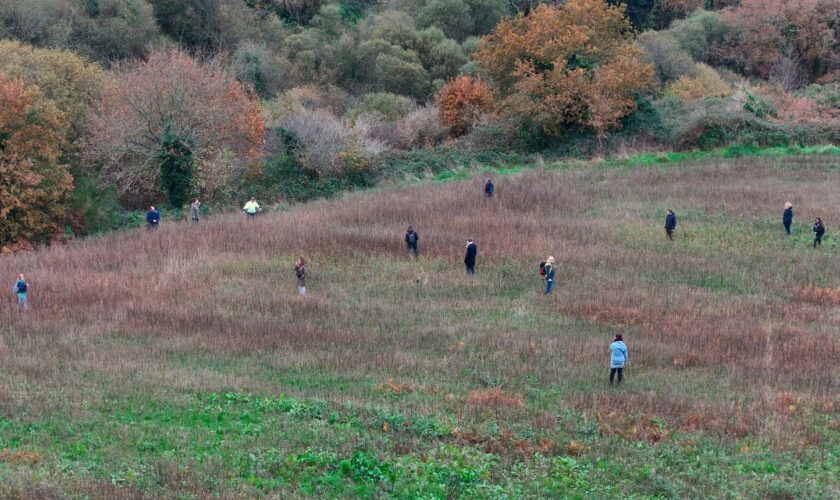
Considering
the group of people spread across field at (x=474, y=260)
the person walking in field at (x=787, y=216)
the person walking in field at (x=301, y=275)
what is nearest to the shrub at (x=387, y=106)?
the group of people spread across field at (x=474, y=260)

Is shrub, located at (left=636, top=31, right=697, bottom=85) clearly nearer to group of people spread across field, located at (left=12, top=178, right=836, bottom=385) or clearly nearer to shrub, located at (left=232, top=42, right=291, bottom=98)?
shrub, located at (left=232, top=42, right=291, bottom=98)

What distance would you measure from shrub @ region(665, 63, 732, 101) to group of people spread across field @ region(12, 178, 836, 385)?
2235 centimetres

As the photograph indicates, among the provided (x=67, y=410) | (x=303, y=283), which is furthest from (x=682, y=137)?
(x=67, y=410)

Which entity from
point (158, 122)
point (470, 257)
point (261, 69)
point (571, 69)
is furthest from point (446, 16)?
point (470, 257)

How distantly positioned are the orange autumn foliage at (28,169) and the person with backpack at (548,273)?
20367 mm

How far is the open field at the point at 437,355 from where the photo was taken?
13531 mm

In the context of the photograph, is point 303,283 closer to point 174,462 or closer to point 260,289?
point 260,289

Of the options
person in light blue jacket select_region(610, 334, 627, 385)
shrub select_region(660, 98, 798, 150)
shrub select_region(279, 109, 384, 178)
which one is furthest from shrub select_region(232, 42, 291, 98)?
person in light blue jacket select_region(610, 334, 627, 385)

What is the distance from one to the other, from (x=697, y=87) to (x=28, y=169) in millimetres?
36872

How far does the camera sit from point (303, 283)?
24.9 m

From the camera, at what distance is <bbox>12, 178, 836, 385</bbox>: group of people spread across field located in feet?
60.0

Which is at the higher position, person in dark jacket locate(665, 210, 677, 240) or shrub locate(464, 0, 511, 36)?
shrub locate(464, 0, 511, 36)

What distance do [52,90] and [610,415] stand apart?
32283 millimetres

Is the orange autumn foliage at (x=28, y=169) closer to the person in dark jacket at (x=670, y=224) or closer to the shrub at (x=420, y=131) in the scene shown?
the shrub at (x=420, y=131)
